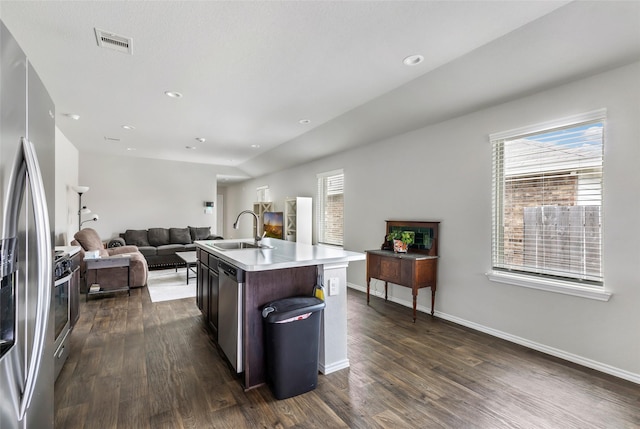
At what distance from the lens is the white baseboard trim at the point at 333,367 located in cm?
244

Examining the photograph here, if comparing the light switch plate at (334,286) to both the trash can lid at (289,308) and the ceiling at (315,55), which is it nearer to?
the trash can lid at (289,308)

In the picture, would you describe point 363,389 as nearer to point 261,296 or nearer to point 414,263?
point 261,296

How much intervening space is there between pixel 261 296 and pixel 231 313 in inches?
12.5

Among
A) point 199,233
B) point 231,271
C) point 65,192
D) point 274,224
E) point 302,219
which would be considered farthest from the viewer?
point 199,233

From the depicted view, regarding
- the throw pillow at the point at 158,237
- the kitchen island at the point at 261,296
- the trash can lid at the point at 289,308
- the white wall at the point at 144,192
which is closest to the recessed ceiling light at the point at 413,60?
the kitchen island at the point at 261,296

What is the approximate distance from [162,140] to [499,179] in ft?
18.7

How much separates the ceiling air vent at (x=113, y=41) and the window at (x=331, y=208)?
12.4 feet

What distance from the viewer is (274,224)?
768 centimetres

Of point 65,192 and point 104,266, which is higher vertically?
→ point 65,192

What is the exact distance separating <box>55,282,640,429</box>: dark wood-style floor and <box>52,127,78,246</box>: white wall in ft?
9.53

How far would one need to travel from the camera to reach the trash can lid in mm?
2051

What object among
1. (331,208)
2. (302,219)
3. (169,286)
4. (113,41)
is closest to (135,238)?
(169,286)

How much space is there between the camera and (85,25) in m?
2.23

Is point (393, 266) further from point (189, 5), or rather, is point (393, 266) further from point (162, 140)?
point (162, 140)
